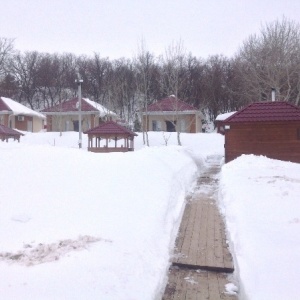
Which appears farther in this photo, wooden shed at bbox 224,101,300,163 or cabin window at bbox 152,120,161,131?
cabin window at bbox 152,120,161,131

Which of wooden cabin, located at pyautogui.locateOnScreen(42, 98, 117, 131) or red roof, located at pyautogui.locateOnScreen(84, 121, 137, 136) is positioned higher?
wooden cabin, located at pyautogui.locateOnScreen(42, 98, 117, 131)

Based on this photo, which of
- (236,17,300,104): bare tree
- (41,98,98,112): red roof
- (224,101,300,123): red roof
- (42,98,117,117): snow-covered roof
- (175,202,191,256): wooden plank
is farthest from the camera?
(41,98,98,112): red roof

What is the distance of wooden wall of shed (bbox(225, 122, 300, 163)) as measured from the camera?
18.2 meters

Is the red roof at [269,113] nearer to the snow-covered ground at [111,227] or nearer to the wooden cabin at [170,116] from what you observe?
the snow-covered ground at [111,227]

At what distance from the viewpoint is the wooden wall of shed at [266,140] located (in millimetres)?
18250

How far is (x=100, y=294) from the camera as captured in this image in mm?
4281

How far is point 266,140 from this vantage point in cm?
1864

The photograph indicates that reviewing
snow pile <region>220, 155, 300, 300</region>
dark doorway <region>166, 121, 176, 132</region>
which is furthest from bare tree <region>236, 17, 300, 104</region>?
snow pile <region>220, 155, 300, 300</region>

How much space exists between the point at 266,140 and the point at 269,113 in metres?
1.35

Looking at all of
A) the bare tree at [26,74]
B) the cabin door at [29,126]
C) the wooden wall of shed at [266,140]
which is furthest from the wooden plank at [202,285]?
the bare tree at [26,74]

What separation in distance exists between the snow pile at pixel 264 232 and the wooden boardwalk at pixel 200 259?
0.26 metres

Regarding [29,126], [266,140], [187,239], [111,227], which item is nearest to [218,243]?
[187,239]

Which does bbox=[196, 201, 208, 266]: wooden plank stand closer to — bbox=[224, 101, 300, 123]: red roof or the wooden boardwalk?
the wooden boardwalk

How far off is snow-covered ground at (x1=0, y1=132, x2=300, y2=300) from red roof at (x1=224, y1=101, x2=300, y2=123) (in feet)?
23.2
